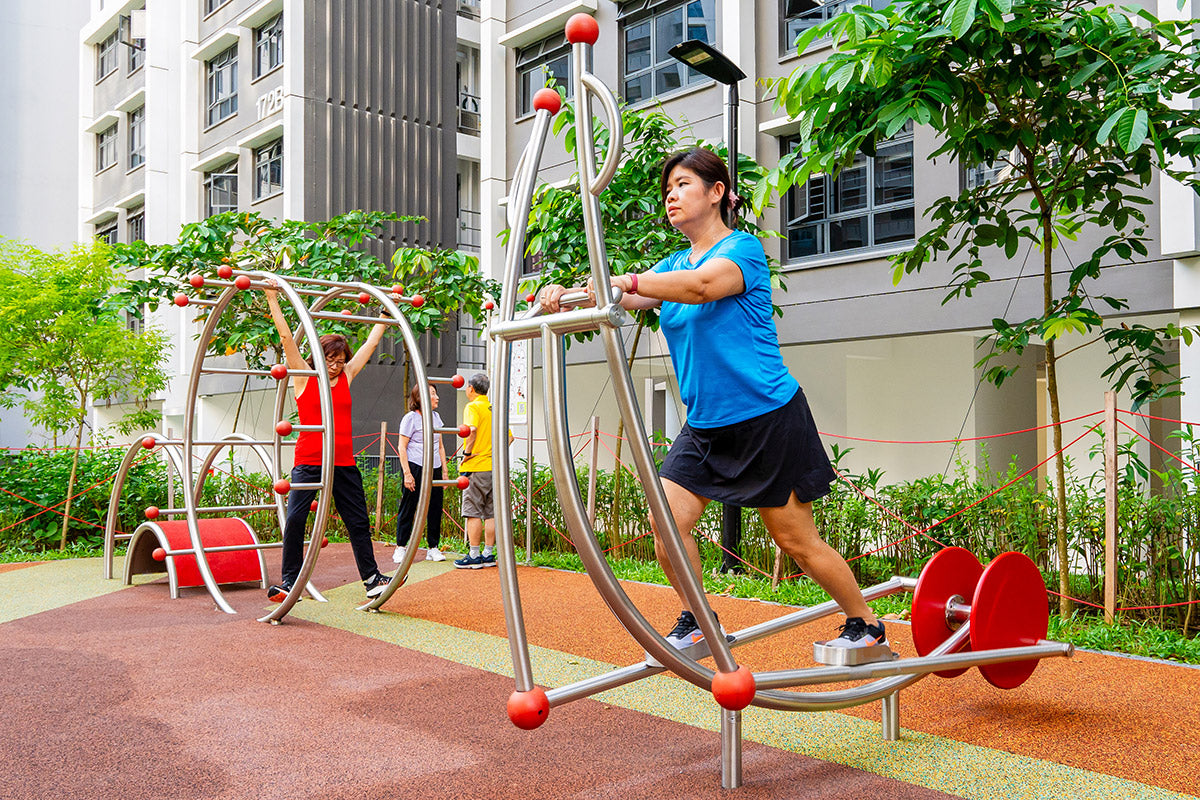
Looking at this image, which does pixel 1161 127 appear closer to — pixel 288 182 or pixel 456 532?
pixel 456 532

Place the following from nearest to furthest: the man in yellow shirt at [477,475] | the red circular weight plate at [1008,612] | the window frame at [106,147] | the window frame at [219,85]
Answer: the red circular weight plate at [1008,612], the man in yellow shirt at [477,475], the window frame at [219,85], the window frame at [106,147]

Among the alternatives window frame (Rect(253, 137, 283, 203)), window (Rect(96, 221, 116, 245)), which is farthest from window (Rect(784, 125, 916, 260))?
window (Rect(96, 221, 116, 245))

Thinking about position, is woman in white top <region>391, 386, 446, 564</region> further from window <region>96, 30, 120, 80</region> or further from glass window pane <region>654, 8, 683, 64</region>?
window <region>96, 30, 120, 80</region>

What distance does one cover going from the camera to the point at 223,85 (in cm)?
2017

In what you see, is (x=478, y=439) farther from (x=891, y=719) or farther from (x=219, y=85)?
(x=219, y=85)

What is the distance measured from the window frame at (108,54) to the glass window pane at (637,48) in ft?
52.1

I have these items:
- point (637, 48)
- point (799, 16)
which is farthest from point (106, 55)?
point (799, 16)

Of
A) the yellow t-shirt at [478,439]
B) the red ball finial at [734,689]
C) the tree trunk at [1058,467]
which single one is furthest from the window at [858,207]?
the red ball finial at [734,689]

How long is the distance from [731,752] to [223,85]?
2036 cm

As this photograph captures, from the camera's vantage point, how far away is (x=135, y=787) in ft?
9.32

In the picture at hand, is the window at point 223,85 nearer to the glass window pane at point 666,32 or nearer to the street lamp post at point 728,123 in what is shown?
the glass window pane at point 666,32

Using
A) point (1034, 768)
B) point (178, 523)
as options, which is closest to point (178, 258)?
point (178, 523)

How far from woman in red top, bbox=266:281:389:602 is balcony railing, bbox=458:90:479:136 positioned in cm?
1500

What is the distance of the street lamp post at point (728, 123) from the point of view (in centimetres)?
709
